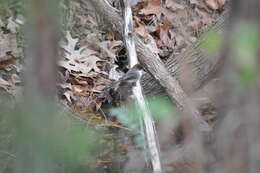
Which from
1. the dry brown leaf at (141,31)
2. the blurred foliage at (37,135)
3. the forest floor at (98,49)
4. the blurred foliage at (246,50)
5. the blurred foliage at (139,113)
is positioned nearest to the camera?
the blurred foliage at (246,50)

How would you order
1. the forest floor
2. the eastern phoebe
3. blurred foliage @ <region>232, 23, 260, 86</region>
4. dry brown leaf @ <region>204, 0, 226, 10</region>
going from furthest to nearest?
dry brown leaf @ <region>204, 0, 226, 10</region>, the forest floor, the eastern phoebe, blurred foliage @ <region>232, 23, 260, 86</region>


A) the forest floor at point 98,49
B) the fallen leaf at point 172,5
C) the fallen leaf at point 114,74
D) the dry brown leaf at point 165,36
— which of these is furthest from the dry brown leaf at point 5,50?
the fallen leaf at point 172,5

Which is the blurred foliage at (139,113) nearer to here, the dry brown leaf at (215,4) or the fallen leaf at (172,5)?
the fallen leaf at (172,5)

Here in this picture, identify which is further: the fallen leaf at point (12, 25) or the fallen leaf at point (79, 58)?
the fallen leaf at point (79, 58)

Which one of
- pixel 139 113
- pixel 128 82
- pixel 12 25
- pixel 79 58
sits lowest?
pixel 139 113

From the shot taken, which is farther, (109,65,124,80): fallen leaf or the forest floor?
(109,65,124,80): fallen leaf

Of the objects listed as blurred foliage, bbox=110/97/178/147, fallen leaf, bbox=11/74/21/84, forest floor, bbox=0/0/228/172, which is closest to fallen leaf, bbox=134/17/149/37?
forest floor, bbox=0/0/228/172

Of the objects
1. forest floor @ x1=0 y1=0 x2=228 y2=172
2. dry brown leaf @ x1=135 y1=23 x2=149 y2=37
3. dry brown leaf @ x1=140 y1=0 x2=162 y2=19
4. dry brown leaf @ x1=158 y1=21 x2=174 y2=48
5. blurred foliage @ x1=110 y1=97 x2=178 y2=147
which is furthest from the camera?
dry brown leaf @ x1=140 y1=0 x2=162 y2=19

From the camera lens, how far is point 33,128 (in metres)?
1.55

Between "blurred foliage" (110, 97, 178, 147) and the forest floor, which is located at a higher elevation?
the forest floor

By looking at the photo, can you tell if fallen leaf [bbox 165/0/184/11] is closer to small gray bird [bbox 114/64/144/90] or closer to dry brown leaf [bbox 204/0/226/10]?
dry brown leaf [bbox 204/0/226/10]

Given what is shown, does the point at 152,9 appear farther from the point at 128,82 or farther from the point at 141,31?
the point at 128,82

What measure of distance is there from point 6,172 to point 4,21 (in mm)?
1936

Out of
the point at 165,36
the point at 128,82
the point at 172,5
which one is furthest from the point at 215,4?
the point at 128,82
